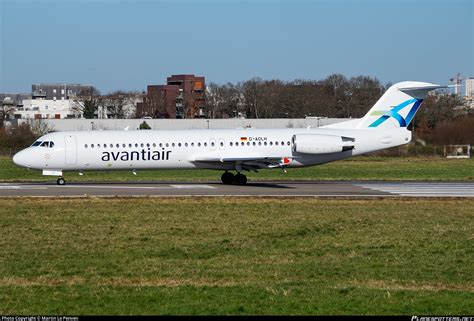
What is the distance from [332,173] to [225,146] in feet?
38.4

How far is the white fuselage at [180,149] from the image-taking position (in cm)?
3616

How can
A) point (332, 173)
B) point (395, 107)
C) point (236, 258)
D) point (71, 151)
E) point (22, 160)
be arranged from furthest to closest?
point (332, 173) → point (395, 107) → point (71, 151) → point (22, 160) → point (236, 258)

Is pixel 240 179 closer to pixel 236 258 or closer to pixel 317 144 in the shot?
pixel 317 144

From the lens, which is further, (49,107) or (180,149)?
(49,107)

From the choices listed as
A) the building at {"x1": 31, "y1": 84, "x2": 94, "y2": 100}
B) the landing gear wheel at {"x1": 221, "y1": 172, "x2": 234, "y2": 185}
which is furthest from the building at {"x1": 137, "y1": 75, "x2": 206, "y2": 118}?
the landing gear wheel at {"x1": 221, "y1": 172, "x2": 234, "y2": 185}

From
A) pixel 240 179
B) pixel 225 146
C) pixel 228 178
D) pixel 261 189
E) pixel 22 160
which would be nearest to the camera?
pixel 261 189

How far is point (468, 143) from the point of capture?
51.7 meters

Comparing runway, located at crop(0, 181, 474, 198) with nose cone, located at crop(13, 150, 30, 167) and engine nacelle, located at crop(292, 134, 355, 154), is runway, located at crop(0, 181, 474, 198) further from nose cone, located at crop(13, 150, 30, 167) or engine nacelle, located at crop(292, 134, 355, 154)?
engine nacelle, located at crop(292, 134, 355, 154)

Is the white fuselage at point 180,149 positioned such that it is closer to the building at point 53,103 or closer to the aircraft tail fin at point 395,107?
the aircraft tail fin at point 395,107

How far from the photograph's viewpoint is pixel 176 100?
133 metres

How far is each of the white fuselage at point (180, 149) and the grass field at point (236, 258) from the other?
9.52 m

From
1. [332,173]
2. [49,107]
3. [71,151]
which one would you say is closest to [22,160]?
[71,151]

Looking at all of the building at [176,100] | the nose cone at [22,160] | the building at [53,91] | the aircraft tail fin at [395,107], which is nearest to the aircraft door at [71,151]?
the nose cone at [22,160]

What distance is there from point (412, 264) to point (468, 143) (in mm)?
37695
